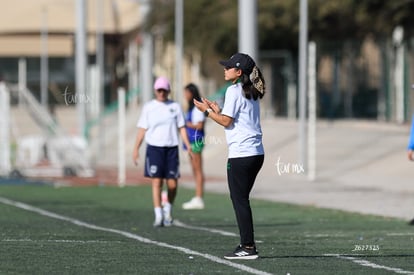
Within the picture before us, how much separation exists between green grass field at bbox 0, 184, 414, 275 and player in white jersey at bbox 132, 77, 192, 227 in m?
0.61

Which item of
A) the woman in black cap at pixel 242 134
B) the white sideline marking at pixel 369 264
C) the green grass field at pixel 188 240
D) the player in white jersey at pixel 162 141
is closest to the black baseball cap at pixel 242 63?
the woman in black cap at pixel 242 134

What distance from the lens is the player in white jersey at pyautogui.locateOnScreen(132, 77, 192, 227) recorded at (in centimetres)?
1945

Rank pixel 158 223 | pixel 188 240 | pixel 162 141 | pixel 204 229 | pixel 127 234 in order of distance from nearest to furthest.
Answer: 1. pixel 188 240
2. pixel 127 234
3. pixel 204 229
4. pixel 158 223
5. pixel 162 141

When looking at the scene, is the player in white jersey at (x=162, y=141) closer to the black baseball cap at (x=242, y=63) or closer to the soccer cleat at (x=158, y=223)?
the soccer cleat at (x=158, y=223)

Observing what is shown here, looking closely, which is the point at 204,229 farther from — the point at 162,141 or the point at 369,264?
the point at 369,264

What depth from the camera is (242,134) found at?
551 inches

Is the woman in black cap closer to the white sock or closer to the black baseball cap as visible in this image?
the black baseball cap

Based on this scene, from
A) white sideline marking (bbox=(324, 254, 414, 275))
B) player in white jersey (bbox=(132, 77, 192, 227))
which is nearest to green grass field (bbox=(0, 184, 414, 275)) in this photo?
white sideline marking (bbox=(324, 254, 414, 275))

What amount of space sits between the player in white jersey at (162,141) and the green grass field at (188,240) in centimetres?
61

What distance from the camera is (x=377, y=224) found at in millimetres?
20156

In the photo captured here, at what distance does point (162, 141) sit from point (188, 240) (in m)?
3.28

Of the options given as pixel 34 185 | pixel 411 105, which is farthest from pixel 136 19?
pixel 34 185

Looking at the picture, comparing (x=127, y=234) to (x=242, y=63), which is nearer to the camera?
(x=242, y=63)

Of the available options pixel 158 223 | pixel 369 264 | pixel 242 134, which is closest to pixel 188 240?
pixel 158 223
